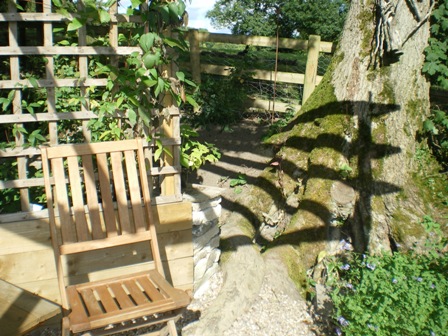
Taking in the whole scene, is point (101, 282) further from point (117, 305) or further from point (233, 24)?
point (233, 24)

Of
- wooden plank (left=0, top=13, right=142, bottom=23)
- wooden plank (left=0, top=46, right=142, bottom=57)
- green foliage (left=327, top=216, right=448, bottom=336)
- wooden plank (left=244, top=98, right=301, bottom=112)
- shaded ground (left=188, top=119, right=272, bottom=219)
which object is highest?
wooden plank (left=0, top=13, right=142, bottom=23)

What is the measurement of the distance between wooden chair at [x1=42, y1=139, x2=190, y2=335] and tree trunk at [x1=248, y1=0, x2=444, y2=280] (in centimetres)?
147

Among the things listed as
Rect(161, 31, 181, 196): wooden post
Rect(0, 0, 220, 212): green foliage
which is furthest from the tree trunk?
Rect(0, 0, 220, 212): green foliage

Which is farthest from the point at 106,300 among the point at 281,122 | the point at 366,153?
the point at 281,122

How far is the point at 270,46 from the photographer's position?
755 centimetres

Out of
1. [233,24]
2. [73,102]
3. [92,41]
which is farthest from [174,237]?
[233,24]

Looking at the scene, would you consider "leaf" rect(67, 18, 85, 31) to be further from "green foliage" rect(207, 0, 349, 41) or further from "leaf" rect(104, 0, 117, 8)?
"green foliage" rect(207, 0, 349, 41)

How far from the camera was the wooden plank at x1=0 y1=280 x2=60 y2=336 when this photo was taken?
204 centimetres

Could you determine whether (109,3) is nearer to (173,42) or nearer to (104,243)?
(173,42)

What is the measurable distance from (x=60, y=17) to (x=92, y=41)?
1.24ft

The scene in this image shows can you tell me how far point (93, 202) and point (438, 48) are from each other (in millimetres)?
3289

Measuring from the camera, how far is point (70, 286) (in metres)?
3.05

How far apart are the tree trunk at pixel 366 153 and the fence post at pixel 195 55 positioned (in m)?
3.26

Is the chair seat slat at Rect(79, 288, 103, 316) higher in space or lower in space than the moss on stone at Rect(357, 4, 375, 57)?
lower
